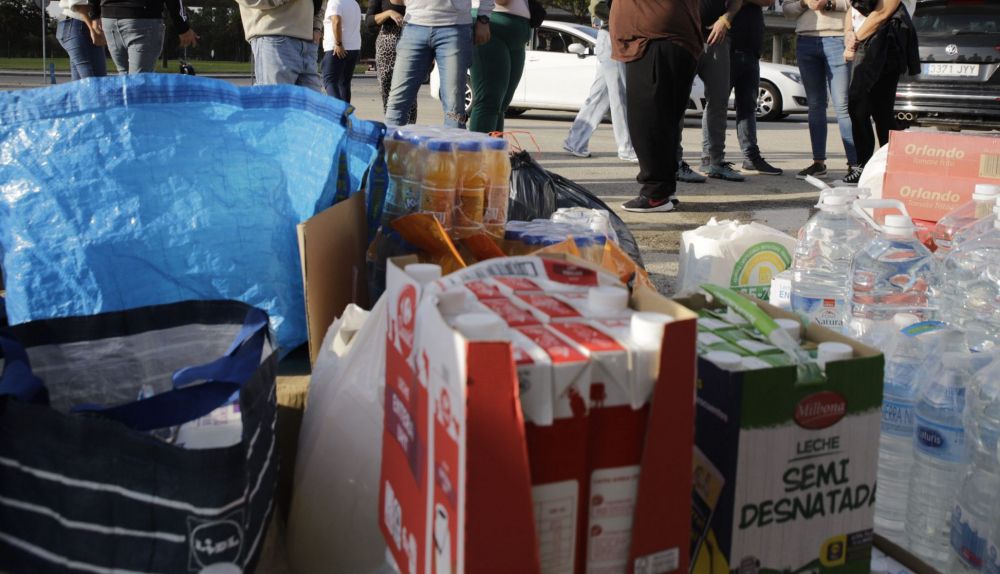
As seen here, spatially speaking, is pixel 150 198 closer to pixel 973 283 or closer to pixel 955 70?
pixel 973 283

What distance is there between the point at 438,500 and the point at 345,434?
27.5 inches

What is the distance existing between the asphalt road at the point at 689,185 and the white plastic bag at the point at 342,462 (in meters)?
2.53

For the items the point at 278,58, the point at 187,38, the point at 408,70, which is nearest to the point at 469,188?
the point at 278,58

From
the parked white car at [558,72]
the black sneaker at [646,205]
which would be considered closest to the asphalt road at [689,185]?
the black sneaker at [646,205]

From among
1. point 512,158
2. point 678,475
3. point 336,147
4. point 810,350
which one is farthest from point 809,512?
point 512,158

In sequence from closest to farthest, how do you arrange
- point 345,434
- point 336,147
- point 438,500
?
point 438,500
point 345,434
point 336,147

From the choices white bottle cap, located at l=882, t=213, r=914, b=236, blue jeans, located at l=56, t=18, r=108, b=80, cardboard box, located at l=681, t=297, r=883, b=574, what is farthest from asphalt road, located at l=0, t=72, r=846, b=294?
blue jeans, located at l=56, t=18, r=108, b=80

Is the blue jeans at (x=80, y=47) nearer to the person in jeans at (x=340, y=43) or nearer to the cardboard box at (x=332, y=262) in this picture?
the person in jeans at (x=340, y=43)

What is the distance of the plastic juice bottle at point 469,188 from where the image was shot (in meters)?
2.65

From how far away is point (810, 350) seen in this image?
169 cm

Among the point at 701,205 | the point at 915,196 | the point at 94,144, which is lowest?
the point at 701,205

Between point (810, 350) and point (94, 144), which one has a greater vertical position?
point (94, 144)

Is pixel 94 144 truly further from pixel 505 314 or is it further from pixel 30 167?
pixel 505 314

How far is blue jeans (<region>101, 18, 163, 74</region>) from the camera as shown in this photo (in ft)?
19.0
